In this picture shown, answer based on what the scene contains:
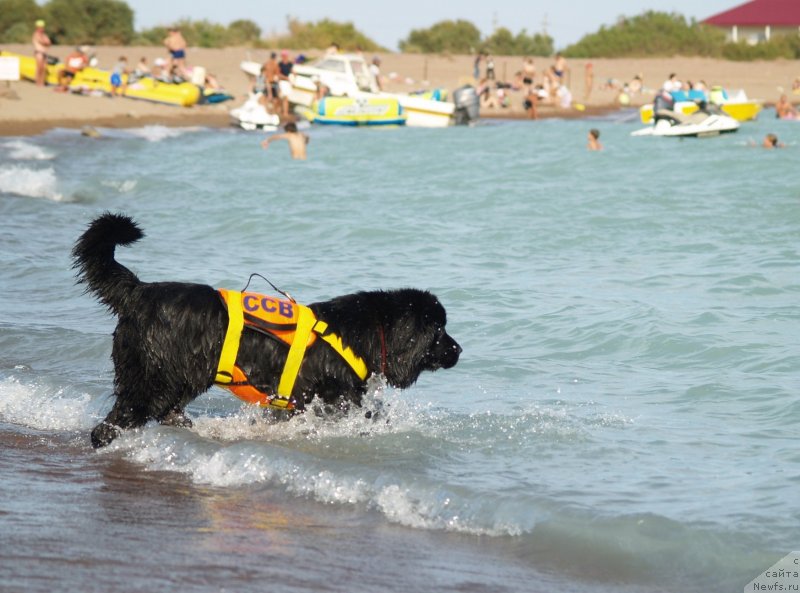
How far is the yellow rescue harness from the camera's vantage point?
5676 millimetres

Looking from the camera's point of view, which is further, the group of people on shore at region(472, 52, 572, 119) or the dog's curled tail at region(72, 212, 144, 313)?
the group of people on shore at region(472, 52, 572, 119)

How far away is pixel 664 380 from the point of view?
7371 mm

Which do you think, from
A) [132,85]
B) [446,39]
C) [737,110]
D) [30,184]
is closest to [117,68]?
[132,85]

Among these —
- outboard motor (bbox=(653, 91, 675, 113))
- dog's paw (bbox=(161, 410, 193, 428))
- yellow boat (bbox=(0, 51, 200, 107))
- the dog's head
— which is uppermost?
yellow boat (bbox=(0, 51, 200, 107))

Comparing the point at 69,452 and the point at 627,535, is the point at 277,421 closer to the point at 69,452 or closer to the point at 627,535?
the point at 69,452

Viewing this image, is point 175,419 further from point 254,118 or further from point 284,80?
point 284,80

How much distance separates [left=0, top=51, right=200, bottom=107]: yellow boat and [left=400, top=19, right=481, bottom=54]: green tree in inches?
1040

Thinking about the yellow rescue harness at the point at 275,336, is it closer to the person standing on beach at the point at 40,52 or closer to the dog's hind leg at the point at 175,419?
the dog's hind leg at the point at 175,419

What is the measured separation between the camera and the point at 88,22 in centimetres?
4709

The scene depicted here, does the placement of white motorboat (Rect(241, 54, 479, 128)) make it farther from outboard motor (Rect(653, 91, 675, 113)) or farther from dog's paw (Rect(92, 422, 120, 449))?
dog's paw (Rect(92, 422, 120, 449))

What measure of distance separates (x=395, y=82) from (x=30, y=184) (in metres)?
27.0

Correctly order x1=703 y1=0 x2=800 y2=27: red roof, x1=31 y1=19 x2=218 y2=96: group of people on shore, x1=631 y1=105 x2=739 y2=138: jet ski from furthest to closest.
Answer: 1. x1=703 y1=0 x2=800 y2=27: red roof
2. x1=31 y1=19 x2=218 y2=96: group of people on shore
3. x1=631 y1=105 x2=739 y2=138: jet ski

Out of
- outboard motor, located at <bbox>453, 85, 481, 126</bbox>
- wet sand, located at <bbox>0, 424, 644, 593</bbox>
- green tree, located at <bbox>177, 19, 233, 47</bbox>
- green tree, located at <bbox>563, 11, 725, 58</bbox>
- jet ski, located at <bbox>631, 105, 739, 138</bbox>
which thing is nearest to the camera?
wet sand, located at <bbox>0, 424, 644, 593</bbox>

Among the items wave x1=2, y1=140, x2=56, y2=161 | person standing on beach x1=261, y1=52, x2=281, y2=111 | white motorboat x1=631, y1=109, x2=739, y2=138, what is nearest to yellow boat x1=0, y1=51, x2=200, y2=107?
person standing on beach x1=261, y1=52, x2=281, y2=111
